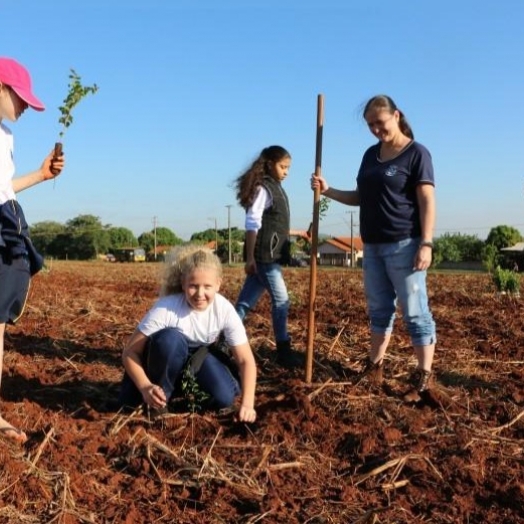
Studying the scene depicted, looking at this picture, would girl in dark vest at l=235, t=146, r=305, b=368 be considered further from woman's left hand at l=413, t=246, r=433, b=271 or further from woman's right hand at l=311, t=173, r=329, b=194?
woman's left hand at l=413, t=246, r=433, b=271

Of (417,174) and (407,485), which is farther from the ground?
(417,174)

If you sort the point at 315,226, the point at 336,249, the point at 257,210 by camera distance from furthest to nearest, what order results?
the point at 336,249 < the point at 257,210 < the point at 315,226

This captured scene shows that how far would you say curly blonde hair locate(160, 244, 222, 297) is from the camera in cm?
339

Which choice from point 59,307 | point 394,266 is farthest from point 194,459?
point 59,307

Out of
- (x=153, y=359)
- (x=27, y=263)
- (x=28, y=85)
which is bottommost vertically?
(x=153, y=359)

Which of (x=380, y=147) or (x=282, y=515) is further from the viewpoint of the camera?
(x=380, y=147)

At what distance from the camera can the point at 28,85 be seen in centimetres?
306

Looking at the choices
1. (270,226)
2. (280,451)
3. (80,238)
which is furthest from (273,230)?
(80,238)

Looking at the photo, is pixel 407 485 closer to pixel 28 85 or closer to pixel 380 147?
pixel 380 147

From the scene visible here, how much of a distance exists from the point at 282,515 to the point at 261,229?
2592mm

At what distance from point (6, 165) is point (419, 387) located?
2.61 m

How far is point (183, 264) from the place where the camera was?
3.46m

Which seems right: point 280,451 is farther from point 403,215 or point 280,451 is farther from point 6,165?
point 6,165

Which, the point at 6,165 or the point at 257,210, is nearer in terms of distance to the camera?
the point at 6,165
